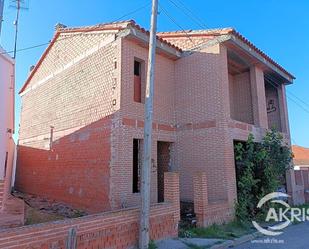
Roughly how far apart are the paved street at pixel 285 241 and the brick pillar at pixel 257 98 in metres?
Answer: 4.77

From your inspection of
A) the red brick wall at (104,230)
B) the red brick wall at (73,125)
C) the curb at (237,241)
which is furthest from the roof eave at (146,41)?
the curb at (237,241)

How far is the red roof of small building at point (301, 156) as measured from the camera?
106 ft

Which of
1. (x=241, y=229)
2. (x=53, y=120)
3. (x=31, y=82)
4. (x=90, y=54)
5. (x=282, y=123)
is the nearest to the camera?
(x=241, y=229)

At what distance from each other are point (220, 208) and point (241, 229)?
885 mm

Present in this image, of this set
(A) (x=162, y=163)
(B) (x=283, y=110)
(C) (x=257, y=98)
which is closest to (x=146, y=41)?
(A) (x=162, y=163)

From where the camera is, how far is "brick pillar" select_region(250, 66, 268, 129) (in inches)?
479

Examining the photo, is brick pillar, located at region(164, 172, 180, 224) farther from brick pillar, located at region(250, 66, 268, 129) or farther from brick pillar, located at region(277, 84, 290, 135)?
brick pillar, located at region(277, 84, 290, 135)

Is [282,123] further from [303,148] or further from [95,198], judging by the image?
[303,148]

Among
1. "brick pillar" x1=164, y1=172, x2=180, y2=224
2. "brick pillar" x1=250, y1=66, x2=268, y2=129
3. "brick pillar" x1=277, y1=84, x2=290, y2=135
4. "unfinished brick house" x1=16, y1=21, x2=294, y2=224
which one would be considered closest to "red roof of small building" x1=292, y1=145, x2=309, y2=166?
"brick pillar" x1=277, y1=84, x2=290, y2=135

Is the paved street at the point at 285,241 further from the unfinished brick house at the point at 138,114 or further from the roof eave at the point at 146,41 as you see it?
the roof eave at the point at 146,41

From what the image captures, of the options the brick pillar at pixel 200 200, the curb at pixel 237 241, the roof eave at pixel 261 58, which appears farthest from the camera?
the roof eave at pixel 261 58

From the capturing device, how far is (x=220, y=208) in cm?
908

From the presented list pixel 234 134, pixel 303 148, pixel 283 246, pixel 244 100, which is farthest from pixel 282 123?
pixel 303 148

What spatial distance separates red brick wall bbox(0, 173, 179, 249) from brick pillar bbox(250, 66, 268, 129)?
596 centimetres
